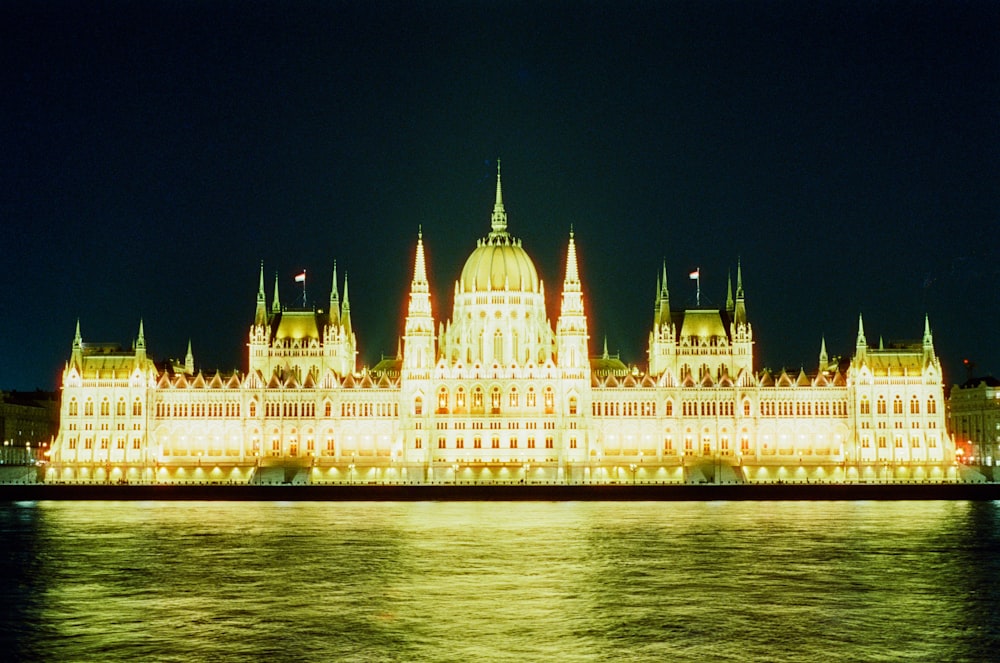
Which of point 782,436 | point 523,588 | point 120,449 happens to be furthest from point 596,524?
point 120,449

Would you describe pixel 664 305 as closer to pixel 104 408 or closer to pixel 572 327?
pixel 572 327

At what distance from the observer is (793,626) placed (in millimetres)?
44750

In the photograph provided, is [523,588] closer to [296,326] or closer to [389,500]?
[389,500]

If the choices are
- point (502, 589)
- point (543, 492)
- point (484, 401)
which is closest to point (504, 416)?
point (484, 401)

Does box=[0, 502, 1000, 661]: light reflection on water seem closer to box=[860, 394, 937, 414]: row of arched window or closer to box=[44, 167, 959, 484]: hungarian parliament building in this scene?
box=[44, 167, 959, 484]: hungarian parliament building

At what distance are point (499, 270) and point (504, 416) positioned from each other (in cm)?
1988

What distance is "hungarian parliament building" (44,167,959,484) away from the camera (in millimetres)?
136000

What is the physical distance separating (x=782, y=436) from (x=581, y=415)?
22.0 meters

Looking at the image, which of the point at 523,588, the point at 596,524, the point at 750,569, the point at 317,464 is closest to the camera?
the point at 523,588

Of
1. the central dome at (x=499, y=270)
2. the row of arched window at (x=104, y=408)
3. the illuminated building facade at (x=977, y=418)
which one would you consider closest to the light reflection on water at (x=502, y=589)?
the row of arched window at (x=104, y=408)

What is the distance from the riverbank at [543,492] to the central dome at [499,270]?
33.8 m

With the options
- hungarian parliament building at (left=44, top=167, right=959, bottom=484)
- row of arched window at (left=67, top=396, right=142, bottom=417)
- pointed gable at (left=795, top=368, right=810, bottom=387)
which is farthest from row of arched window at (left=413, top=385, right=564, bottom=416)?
row of arched window at (left=67, top=396, right=142, bottom=417)

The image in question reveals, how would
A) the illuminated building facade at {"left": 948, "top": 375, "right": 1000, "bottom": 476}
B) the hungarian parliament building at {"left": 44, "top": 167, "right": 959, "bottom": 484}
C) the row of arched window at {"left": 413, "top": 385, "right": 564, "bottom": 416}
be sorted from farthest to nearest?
the illuminated building facade at {"left": 948, "top": 375, "right": 1000, "bottom": 476} → the row of arched window at {"left": 413, "top": 385, "right": 564, "bottom": 416} → the hungarian parliament building at {"left": 44, "top": 167, "right": 959, "bottom": 484}

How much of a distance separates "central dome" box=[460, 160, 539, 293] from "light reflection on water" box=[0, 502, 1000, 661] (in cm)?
6303
